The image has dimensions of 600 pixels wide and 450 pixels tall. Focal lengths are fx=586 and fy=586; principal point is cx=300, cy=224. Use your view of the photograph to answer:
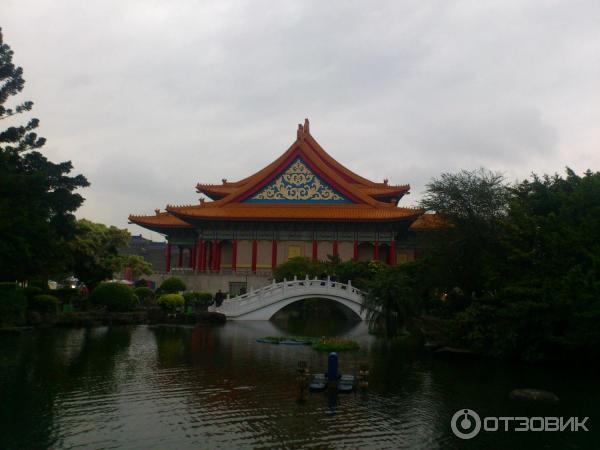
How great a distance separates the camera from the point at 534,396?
422 inches

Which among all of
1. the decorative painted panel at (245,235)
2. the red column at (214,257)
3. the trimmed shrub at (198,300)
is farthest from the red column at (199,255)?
the trimmed shrub at (198,300)

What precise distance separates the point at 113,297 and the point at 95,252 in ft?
19.9

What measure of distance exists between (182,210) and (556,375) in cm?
2808

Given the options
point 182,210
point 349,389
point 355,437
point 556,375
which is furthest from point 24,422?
point 182,210

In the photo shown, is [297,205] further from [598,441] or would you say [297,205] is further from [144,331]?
[598,441]

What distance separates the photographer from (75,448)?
7.45 meters

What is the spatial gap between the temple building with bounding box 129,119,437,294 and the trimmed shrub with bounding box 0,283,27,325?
15.0m

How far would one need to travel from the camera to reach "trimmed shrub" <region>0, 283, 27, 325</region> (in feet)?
68.0

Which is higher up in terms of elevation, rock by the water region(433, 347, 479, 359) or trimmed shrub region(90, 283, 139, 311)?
trimmed shrub region(90, 283, 139, 311)

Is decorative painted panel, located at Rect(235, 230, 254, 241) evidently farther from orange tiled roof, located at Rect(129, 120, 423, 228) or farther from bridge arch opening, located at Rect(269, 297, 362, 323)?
bridge arch opening, located at Rect(269, 297, 362, 323)

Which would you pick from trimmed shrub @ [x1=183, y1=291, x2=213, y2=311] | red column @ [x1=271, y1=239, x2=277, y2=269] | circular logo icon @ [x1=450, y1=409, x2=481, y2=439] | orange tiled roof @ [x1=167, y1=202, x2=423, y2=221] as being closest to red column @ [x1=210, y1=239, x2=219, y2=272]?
orange tiled roof @ [x1=167, y1=202, x2=423, y2=221]

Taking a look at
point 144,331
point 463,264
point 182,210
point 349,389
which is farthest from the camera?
point 182,210

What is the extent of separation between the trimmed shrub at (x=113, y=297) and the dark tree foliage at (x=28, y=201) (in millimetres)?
2785

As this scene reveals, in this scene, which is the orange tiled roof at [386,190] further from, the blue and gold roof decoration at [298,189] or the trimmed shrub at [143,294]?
the trimmed shrub at [143,294]
